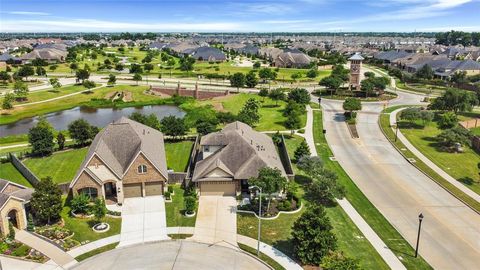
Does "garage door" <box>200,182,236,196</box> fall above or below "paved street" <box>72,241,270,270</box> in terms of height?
above

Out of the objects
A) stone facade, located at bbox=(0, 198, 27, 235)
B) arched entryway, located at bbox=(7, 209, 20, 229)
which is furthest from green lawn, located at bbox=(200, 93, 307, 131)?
arched entryway, located at bbox=(7, 209, 20, 229)

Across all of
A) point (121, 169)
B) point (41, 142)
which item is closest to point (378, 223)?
point (121, 169)

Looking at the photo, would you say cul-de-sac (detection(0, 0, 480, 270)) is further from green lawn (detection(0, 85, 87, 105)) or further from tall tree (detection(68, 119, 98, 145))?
green lawn (detection(0, 85, 87, 105))

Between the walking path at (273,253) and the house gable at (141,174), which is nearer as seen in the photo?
the walking path at (273,253)

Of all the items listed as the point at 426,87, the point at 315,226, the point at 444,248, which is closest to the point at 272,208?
the point at 315,226

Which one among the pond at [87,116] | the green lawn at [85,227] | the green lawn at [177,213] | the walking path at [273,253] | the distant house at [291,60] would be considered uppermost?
the distant house at [291,60]

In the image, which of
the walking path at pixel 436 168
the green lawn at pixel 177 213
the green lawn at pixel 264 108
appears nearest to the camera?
the green lawn at pixel 177 213

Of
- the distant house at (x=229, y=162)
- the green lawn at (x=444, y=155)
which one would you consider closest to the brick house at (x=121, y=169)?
the distant house at (x=229, y=162)

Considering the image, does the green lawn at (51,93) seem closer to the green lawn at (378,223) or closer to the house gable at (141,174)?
the house gable at (141,174)
